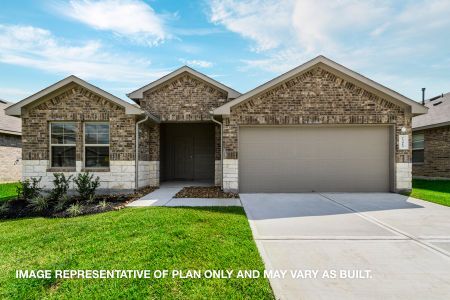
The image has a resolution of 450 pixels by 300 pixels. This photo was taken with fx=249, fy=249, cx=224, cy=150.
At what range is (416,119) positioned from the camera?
1652 cm

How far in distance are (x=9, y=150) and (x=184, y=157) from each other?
34.0 feet

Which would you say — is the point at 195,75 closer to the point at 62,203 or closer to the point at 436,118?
the point at 62,203

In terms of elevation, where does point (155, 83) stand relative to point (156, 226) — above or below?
above

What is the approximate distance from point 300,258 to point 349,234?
1.77 meters

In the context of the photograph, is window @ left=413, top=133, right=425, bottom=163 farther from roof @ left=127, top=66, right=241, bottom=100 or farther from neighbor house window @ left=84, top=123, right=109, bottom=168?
neighbor house window @ left=84, top=123, right=109, bottom=168

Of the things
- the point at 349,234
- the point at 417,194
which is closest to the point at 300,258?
the point at 349,234

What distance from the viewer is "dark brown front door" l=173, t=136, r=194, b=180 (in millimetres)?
14969

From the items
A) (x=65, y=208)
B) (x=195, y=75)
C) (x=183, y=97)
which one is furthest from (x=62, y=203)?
(x=195, y=75)

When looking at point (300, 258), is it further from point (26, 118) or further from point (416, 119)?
point (416, 119)

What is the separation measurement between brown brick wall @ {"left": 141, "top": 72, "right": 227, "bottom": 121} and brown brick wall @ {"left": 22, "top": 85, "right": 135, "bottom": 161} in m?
2.56

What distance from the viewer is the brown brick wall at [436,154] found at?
13805 millimetres

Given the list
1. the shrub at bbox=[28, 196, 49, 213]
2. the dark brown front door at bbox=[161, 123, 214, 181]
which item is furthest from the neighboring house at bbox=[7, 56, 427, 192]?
the dark brown front door at bbox=[161, 123, 214, 181]

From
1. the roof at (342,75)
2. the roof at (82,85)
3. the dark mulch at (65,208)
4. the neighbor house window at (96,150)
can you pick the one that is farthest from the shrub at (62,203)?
the roof at (342,75)

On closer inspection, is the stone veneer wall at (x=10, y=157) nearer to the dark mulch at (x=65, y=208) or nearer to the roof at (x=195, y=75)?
the dark mulch at (x=65, y=208)
